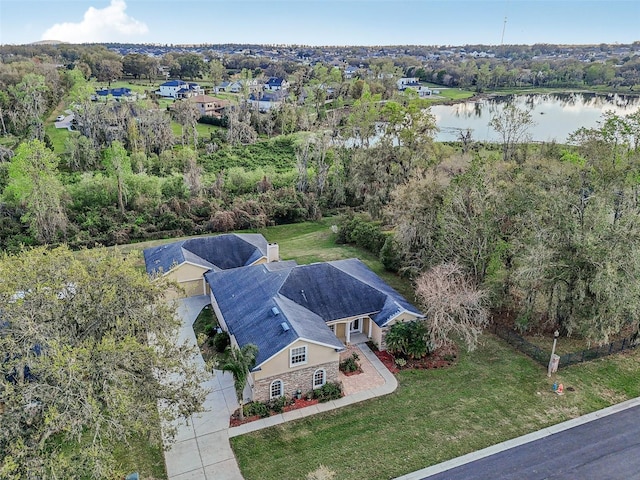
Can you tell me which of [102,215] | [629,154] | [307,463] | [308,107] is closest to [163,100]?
[308,107]

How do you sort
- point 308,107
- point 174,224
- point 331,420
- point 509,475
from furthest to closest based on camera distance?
point 308,107, point 174,224, point 331,420, point 509,475

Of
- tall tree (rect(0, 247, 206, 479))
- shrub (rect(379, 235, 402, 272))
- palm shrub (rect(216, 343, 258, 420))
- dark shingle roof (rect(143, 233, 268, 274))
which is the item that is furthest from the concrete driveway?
shrub (rect(379, 235, 402, 272))

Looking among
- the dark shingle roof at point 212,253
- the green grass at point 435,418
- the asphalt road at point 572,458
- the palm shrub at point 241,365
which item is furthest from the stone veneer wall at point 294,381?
the dark shingle roof at point 212,253

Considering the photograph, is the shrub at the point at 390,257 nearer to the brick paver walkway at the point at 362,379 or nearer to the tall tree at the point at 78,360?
the brick paver walkway at the point at 362,379

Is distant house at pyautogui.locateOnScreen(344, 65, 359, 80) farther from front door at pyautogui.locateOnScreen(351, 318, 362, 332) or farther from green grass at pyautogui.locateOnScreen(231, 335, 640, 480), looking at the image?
green grass at pyautogui.locateOnScreen(231, 335, 640, 480)

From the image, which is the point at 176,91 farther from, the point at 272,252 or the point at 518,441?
the point at 518,441

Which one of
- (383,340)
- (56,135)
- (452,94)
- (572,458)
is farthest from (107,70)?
(572,458)

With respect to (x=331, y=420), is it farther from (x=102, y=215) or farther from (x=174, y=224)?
(x=102, y=215)
